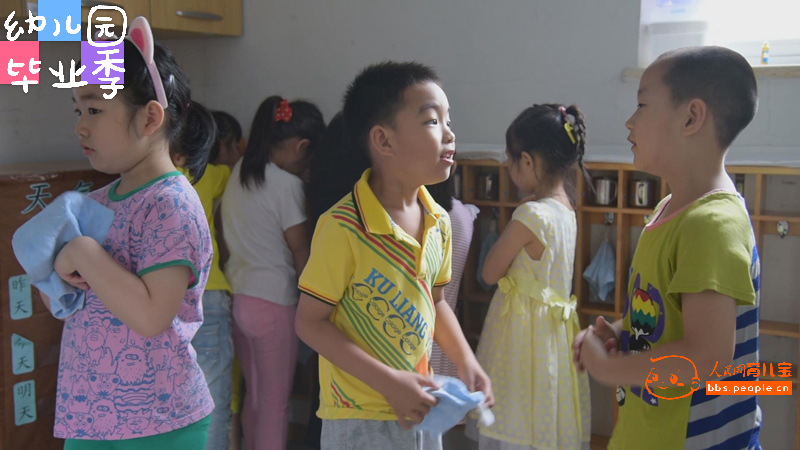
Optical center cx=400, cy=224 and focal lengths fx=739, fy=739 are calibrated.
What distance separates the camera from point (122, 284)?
50.5 inches

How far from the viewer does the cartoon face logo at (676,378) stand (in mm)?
1109

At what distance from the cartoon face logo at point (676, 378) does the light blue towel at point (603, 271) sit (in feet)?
3.77

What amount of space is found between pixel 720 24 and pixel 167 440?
2.06 meters

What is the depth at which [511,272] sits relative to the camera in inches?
87.7

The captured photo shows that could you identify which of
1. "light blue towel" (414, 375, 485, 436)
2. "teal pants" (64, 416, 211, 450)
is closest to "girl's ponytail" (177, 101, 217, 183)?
"teal pants" (64, 416, 211, 450)

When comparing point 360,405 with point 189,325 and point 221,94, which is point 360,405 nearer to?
point 189,325

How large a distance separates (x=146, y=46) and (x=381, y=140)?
469 millimetres

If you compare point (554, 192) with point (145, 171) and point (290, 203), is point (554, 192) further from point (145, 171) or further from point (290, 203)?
point (145, 171)

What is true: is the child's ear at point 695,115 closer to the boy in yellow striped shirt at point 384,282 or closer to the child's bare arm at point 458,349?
the boy in yellow striped shirt at point 384,282

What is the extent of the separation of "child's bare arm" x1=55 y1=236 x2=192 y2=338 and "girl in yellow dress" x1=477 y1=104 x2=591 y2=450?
1.14m

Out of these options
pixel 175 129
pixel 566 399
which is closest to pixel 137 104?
pixel 175 129

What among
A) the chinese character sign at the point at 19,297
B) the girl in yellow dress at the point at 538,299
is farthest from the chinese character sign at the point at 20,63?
the girl in yellow dress at the point at 538,299

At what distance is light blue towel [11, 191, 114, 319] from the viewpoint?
128 cm

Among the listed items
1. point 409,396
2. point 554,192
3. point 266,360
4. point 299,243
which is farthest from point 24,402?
point 554,192
